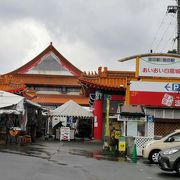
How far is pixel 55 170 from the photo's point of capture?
1508cm

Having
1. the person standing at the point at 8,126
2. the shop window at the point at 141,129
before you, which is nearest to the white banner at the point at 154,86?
the shop window at the point at 141,129

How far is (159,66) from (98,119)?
10.6 m

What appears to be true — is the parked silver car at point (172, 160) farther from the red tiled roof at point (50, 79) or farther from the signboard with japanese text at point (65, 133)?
the red tiled roof at point (50, 79)

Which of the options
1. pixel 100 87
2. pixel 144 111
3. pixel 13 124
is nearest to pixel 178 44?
pixel 100 87

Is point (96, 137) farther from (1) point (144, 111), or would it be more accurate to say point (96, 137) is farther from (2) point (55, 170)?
(2) point (55, 170)

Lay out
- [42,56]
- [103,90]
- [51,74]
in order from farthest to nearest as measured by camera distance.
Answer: [51,74]
[42,56]
[103,90]

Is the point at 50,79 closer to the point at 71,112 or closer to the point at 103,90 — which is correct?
the point at 71,112

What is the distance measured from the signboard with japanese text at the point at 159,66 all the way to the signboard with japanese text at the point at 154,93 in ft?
3.08

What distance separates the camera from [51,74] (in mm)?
57906

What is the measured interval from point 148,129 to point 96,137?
43.0ft

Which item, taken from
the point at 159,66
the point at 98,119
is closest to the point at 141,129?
the point at 159,66

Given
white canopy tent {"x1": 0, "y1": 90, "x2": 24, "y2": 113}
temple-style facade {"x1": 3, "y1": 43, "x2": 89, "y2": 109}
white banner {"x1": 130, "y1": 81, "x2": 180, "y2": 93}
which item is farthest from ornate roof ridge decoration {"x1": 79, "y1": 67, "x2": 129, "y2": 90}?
temple-style facade {"x1": 3, "y1": 43, "x2": 89, "y2": 109}

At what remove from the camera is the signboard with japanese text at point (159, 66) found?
95.1 feet

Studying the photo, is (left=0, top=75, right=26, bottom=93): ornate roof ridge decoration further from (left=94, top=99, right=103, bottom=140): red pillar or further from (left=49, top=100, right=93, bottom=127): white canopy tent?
(left=94, top=99, right=103, bottom=140): red pillar
